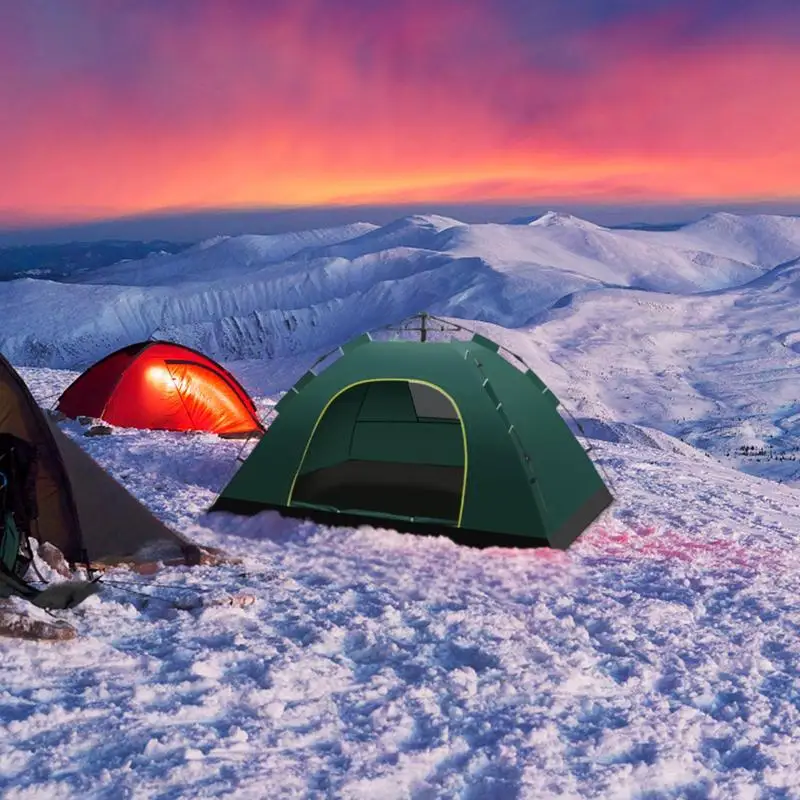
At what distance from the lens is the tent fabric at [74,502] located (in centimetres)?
718

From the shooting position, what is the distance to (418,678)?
6.07 m

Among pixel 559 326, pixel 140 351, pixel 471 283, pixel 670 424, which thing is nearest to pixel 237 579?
pixel 140 351

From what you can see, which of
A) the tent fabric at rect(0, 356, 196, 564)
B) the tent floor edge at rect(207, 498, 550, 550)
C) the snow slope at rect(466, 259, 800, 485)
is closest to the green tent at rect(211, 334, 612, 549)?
the tent floor edge at rect(207, 498, 550, 550)

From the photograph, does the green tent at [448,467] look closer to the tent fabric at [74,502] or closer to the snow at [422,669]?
the snow at [422,669]

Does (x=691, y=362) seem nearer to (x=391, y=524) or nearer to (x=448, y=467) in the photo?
(x=448, y=467)

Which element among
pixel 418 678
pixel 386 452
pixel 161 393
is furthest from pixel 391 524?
pixel 161 393

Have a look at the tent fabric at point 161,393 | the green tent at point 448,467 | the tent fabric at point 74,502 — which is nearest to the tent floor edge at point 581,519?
the green tent at point 448,467

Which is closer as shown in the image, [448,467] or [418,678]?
[418,678]

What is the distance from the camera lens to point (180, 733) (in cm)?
511

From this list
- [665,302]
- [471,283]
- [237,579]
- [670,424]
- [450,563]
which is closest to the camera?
[237,579]

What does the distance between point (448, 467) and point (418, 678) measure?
5.79 meters

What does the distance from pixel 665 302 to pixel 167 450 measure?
350ft

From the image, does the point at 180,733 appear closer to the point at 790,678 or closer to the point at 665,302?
the point at 790,678

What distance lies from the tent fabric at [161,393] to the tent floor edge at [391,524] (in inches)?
230
